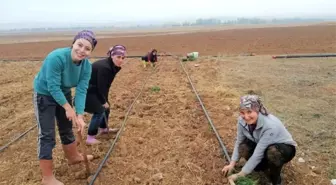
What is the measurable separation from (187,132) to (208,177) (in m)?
1.50

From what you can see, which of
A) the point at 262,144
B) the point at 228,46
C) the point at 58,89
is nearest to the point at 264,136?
the point at 262,144

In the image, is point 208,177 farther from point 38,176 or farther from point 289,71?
point 289,71

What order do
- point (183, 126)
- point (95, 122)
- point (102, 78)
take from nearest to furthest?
point (102, 78) < point (95, 122) < point (183, 126)

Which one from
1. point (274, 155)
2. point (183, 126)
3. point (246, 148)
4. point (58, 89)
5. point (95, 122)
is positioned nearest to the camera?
point (58, 89)

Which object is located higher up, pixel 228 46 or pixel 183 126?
pixel 183 126

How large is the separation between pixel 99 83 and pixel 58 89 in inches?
52.0

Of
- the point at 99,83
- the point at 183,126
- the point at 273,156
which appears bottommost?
the point at 183,126

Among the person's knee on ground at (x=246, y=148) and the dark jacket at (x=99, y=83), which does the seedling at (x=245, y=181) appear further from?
the dark jacket at (x=99, y=83)

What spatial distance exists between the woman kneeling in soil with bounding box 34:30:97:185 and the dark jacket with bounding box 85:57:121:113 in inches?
29.0

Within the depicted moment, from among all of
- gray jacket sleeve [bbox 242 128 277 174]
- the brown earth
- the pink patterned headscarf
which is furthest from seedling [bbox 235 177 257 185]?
the brown earth

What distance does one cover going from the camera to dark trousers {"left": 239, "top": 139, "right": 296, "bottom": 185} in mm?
3369

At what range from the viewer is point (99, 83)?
4.57 m

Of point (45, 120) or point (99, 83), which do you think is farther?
point (99, 83)

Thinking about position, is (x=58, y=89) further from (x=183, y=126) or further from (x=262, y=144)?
(x=183, y=126)
